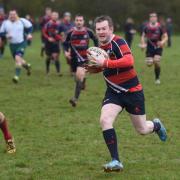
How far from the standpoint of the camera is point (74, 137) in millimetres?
9656

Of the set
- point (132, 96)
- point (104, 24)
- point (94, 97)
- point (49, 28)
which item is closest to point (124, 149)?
point (132, 96)

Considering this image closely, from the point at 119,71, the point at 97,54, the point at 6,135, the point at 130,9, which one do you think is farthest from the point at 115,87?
the point at 130,9

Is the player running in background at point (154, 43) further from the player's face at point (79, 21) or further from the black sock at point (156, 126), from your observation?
the black sock at point (156, 126)

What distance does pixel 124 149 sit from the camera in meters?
8.73

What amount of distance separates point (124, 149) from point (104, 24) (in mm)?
2270

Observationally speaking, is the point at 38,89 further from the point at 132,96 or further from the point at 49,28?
the point at 132,96

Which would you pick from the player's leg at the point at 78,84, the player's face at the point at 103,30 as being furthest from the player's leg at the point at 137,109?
the player's leg at the point at 78,84

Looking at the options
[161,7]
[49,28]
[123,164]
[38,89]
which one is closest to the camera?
[123,164]

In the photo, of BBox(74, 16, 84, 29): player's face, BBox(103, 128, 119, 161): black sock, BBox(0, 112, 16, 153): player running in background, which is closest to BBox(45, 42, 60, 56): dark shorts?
BBox(74, 16, 84, 29): player's face

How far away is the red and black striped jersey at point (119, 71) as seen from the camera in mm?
7403

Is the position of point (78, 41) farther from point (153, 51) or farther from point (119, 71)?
point (119, 71)

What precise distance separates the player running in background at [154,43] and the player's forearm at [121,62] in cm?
966

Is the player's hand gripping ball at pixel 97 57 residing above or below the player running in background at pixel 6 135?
above

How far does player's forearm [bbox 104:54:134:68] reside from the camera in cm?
714
